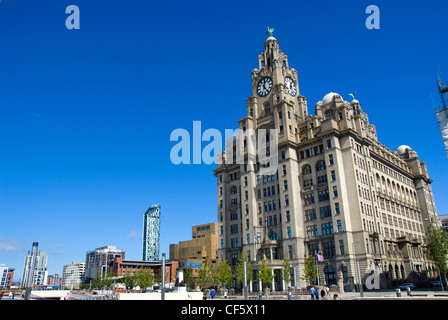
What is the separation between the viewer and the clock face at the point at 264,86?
10779 centimetres

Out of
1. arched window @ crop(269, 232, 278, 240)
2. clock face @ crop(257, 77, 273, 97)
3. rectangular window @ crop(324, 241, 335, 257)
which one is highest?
clock face @ crop(257, 77, 273, 97)

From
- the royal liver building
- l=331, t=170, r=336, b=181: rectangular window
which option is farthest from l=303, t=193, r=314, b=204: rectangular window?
l=331, t=170, r=336, b=181: rectangular window

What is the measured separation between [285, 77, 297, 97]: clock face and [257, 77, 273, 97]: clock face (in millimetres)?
5309

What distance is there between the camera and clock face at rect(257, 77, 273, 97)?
108 metres

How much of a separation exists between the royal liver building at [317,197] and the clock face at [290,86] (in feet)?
1.20

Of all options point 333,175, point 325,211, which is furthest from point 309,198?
point 333,175

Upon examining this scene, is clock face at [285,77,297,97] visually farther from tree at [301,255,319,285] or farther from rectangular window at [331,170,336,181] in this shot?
tree at [301,255,319,285]

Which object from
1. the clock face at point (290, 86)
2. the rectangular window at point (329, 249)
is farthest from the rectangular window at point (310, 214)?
the clock face at point (290, 86)

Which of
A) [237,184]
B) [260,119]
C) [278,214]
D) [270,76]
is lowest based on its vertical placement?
[278,214]

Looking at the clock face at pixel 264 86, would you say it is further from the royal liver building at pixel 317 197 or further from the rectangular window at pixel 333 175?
the rectangular window at pixel 333 175
